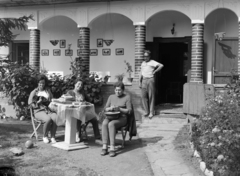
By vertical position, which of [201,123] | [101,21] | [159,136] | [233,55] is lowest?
[159,136]

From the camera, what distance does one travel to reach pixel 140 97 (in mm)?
9539

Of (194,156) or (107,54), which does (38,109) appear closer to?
(194,156)

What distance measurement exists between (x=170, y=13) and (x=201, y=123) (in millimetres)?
6663

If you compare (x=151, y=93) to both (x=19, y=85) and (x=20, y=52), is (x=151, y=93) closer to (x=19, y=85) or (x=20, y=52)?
(x=19, y=85)

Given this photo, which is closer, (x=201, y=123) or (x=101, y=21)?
(x=201, y=123)

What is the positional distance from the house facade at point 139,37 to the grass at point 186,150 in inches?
116

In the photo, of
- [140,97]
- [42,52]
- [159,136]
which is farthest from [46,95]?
[42,52]

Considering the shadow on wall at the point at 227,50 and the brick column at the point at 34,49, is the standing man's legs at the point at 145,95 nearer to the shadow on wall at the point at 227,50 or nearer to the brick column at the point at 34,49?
the shadow on wall at the point at 227,50

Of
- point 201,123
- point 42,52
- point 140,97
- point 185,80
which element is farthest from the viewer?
point 42,52

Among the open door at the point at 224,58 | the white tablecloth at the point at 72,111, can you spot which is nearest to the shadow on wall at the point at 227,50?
the open door at the point at 224,58

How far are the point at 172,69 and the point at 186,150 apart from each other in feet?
22.1

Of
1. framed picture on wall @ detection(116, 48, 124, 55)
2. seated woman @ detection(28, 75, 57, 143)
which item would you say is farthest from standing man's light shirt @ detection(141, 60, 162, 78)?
seated woman @ detection(28, 75, 57, 143)

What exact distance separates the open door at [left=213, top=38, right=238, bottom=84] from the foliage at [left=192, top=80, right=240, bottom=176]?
4.76m

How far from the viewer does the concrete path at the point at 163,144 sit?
15.5ft
